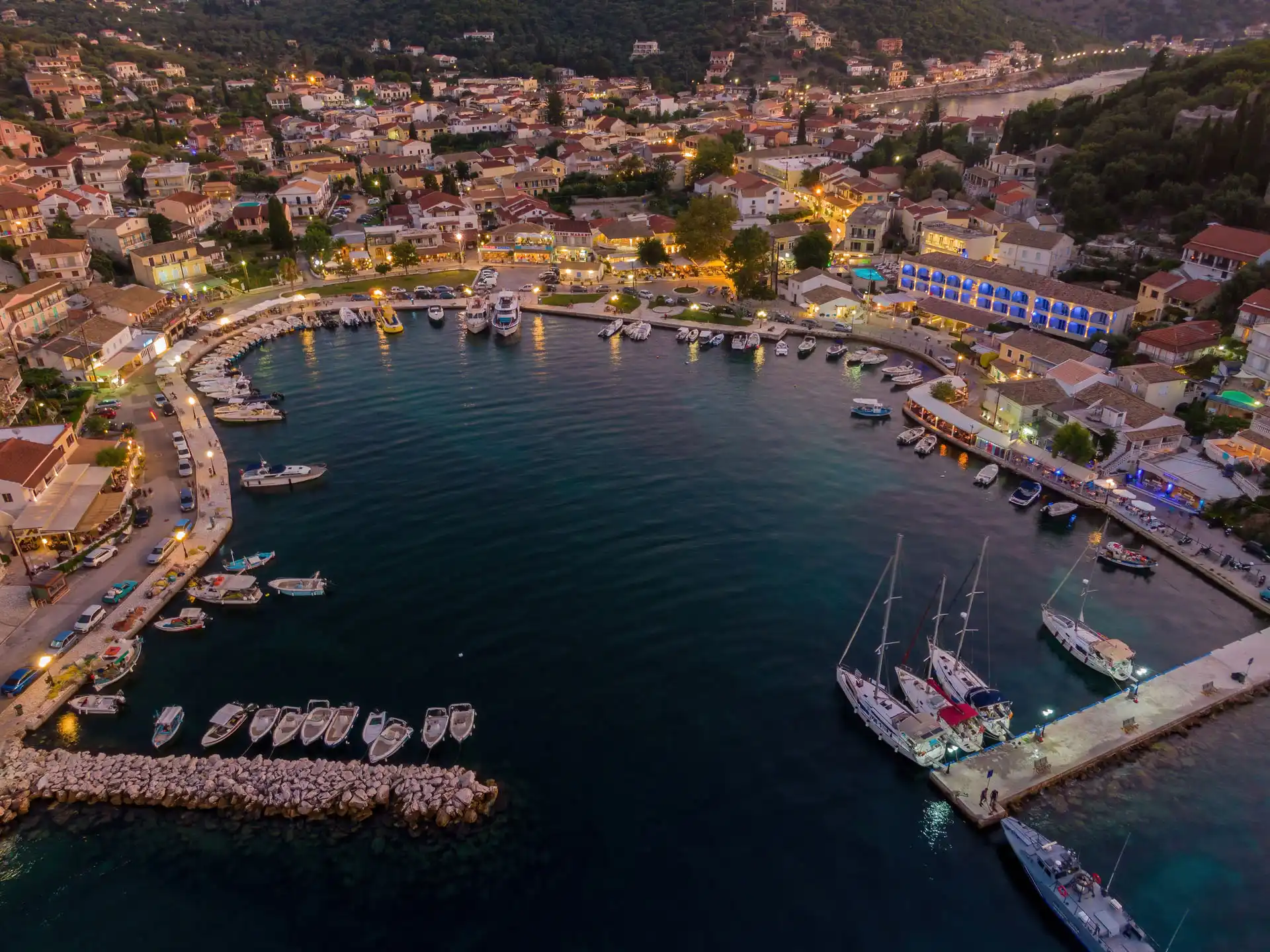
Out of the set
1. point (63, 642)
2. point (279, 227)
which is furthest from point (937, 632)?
point (279, 227)

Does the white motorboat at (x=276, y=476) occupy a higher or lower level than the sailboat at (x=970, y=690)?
higher

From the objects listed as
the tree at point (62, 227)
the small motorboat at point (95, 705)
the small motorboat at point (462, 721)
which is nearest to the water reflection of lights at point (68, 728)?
the small motorboat at point (95, 705)

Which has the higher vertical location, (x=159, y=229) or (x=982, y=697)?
(x=159, y=229)

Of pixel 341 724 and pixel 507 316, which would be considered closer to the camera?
pixel 341 724

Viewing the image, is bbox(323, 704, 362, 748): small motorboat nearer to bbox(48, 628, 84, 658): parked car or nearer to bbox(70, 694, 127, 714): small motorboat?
bbox(70, 694, 127, 714): small motorboat

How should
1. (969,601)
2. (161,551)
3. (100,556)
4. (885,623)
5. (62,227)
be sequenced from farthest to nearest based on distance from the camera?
(62,227) → (161,551) → (100,556) → (969,601) → (885,623)

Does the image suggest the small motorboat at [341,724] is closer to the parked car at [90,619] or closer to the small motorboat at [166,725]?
the small motorboat at [166,725]

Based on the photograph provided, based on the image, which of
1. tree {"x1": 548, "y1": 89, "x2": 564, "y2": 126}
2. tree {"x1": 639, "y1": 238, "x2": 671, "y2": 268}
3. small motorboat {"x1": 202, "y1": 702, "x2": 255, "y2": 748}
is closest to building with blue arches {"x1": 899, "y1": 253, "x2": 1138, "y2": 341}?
tree {"x1": 639, "y1": 238, "x2": 671, "y2": 268}

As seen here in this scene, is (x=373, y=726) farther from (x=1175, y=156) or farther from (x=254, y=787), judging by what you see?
(x=1175, y=156)
